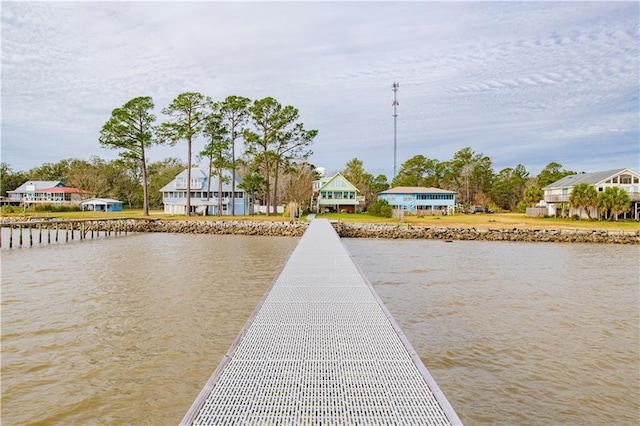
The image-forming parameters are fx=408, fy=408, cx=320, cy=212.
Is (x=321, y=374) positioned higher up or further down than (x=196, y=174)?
further down

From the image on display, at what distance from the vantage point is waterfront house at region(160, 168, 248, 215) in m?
46.0

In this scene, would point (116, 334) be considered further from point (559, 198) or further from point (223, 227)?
point (559, 198)

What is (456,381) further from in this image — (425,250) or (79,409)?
(425,250)

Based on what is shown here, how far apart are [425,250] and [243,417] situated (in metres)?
18.8

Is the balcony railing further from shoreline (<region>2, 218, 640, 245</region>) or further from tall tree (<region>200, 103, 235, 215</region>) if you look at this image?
tall tree (<region>200, 103, 235, 215</region>)

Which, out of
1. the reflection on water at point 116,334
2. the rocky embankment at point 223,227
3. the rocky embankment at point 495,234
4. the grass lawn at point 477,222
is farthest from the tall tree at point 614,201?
the reflection on water at point 116,334

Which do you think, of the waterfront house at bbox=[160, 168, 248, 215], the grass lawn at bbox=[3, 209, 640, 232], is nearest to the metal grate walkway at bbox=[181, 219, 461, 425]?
the grass lawn at bbox=[3, 209, 640, 232]

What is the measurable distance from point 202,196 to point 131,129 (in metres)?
11.1

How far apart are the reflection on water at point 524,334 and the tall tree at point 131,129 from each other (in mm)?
31215

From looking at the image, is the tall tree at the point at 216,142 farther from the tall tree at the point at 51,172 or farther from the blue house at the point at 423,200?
the tall tree at the point at 51,172

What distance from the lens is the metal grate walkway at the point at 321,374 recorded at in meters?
3.51

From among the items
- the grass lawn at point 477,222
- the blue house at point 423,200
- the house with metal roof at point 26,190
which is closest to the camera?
the grass lawn at point 477,222

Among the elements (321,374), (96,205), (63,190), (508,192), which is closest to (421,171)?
(508,192)

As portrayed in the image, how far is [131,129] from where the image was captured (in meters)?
38.6
